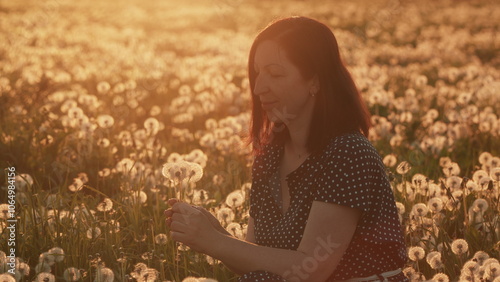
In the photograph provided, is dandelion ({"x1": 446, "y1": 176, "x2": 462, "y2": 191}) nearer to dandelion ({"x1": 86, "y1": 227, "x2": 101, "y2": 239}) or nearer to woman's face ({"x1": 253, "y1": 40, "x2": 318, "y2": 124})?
woman's face ({"x1": 253, "y1": 40, "x2": 318, "y2": 124})

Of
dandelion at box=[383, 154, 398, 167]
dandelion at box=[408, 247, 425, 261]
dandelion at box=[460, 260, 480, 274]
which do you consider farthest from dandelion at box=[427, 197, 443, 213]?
dandelion at box=[383, 154, 398, 167]

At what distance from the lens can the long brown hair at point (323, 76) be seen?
3527mm

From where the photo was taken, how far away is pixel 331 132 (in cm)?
353

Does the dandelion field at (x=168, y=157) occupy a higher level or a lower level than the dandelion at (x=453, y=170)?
lower

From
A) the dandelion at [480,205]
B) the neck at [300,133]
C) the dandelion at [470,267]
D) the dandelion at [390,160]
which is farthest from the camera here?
the dandelion at [390,160]

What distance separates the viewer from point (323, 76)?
11.6ft

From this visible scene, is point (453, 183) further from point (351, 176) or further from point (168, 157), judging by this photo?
point (168, 157)

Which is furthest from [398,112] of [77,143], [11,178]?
[11,178]

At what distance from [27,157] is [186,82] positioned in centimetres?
554

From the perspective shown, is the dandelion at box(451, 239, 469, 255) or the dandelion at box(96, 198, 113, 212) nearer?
the dandelion at box(451, 239, 469, 255)

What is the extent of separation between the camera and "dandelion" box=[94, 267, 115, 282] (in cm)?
371

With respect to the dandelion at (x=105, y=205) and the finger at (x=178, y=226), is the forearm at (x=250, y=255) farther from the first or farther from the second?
the dandelion at (x=105, y=205)

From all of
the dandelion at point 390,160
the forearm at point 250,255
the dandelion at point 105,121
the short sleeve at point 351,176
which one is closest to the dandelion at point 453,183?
the dandelion at point 390,160

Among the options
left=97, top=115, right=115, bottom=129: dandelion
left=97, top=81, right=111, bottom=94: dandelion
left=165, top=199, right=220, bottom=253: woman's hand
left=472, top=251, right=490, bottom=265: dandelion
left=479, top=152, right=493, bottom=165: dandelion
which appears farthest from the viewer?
left=97, top=81, right=111, bottom=94: dandelion
